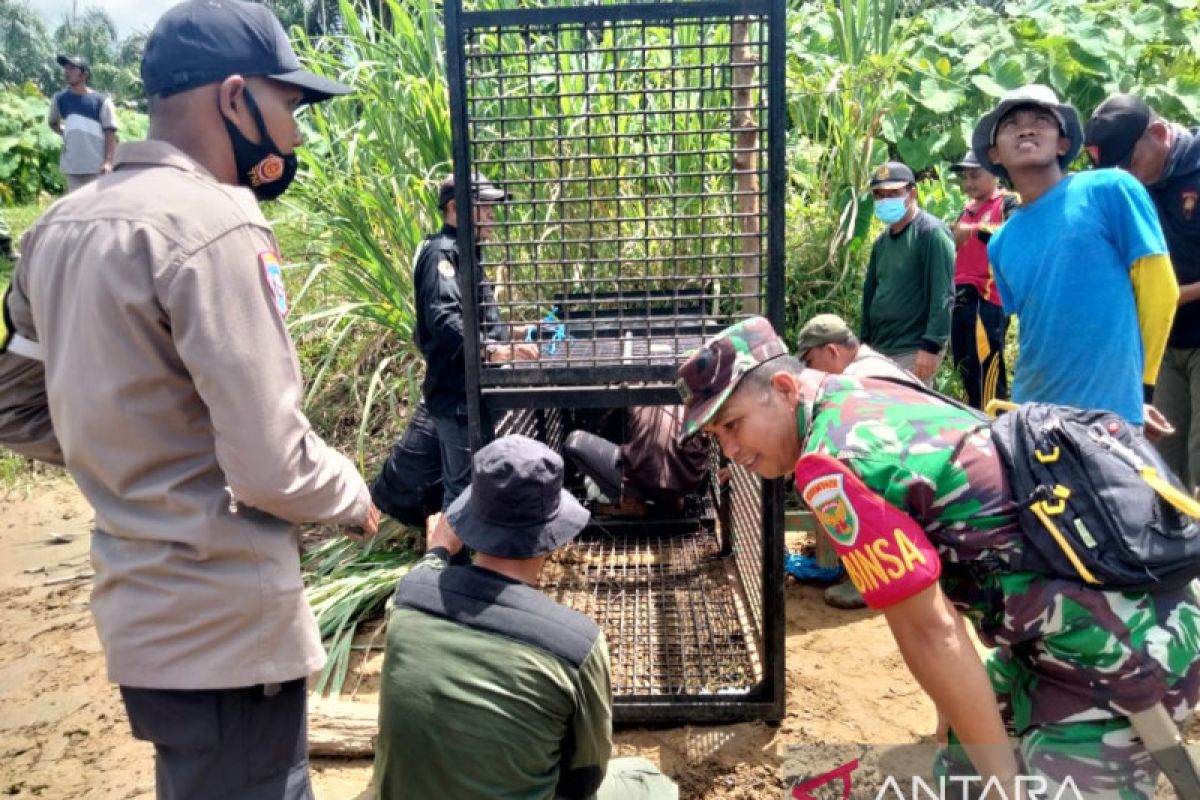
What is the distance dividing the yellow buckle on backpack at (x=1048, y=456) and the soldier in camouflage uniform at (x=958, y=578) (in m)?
0.07

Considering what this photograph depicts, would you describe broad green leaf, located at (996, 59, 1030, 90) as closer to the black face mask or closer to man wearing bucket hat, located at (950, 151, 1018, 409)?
man wearing bucket hat, located at (950, 151, 1018, 409)

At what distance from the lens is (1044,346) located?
A: 299cm

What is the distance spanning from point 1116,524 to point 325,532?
166 inches

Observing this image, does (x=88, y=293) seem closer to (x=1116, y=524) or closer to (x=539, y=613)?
(x=539, y=613)

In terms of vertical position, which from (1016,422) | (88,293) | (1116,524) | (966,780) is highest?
(88,293)

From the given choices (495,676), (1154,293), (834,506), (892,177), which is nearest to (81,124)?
(892,177)

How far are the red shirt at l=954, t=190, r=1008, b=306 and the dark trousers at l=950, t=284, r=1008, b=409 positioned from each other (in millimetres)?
63

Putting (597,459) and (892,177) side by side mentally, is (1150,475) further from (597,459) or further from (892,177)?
(892,177)

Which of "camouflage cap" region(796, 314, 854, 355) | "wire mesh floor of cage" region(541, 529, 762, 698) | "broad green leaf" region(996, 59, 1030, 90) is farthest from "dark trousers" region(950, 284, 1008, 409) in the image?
"broad green leaf" region(996, 59, 1030, 90)

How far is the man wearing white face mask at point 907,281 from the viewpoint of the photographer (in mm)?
4926

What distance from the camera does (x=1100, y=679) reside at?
1.84m

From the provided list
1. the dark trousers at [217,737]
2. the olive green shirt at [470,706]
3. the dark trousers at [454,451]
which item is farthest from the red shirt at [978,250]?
the dark trousers at [217,737]

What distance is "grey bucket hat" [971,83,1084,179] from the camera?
9.74ft

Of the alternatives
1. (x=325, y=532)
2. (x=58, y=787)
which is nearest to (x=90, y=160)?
(x=325, y=532)
